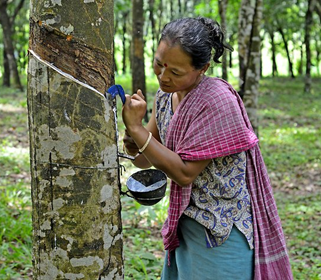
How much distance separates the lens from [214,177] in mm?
1932

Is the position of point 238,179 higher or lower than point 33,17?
lower

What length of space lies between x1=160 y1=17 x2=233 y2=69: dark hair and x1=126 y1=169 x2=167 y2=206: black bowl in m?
0.48

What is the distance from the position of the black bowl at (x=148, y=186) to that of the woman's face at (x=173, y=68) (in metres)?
0.36

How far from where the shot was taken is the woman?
1.82m

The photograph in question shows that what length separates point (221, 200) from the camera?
6.45ft

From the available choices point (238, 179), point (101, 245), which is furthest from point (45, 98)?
point (238, 179)

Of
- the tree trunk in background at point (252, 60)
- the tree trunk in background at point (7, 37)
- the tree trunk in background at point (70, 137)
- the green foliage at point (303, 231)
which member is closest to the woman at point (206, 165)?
the tree trunk in background at point (70, 137)

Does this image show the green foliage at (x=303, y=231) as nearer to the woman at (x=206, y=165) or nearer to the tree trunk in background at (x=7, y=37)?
the woman at (x=206, y=165)

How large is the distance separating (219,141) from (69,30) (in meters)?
0.72

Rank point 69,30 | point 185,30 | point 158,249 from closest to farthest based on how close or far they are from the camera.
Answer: point 69,30 < point 185,30 < point 158,249

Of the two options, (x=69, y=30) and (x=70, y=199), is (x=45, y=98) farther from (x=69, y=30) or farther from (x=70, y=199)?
(x=70, y=199)

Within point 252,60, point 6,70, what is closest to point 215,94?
point 252,60

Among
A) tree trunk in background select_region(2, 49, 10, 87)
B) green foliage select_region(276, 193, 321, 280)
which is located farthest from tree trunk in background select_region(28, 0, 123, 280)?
tree trunk in background select_region(2, 49, 10, 87)

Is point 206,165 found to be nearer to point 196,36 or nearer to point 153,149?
point 153,149
